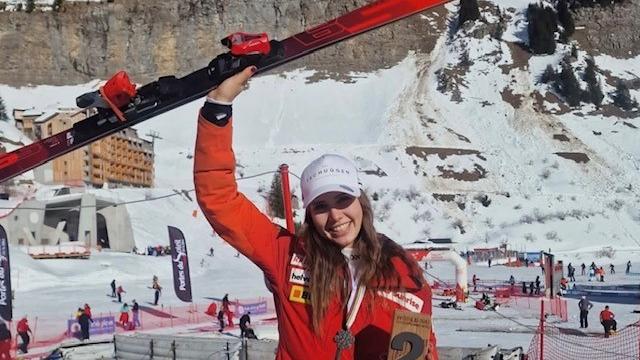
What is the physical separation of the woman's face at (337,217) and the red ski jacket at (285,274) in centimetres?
9

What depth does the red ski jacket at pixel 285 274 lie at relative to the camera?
1.93m

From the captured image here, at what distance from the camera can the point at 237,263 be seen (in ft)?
106

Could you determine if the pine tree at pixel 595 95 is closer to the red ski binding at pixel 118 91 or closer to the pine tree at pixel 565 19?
the pine tree at pixel 565 19

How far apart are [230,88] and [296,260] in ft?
1.55

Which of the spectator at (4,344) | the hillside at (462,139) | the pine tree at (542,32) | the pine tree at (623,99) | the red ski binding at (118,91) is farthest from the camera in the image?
the pine tree at (542,32)

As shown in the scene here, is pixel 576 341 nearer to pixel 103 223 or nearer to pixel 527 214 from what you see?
pixel 103 223

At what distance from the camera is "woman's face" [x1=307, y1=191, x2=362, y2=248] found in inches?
79.1

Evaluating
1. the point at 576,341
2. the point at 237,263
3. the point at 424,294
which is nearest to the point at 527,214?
the point at 237,263

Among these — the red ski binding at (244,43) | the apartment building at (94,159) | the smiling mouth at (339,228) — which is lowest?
the smiling mouth at (339,228)

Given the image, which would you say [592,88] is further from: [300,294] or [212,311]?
[300,294]

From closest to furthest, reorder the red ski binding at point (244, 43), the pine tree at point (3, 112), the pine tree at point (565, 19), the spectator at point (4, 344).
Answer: the red ski binding at point (244, 43) → the spectator at point (4, 344) → the pine tree at point (3, 112) → the pine tree at point (565, 19)

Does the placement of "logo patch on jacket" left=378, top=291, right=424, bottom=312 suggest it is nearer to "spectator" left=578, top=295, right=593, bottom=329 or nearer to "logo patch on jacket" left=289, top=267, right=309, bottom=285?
"logo patch on jacket" left=289, top=267, right=309, bottom=285

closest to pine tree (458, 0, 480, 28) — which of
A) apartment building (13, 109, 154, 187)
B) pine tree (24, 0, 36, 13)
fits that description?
apartment building (13, 109, 154, 187)

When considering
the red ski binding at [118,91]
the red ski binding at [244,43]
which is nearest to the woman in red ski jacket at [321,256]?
the red ski binding at [244,43]
